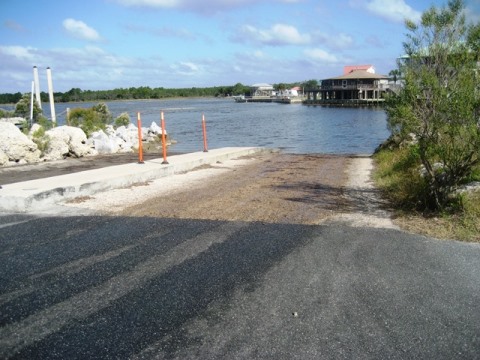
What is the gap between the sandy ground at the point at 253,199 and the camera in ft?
22.2

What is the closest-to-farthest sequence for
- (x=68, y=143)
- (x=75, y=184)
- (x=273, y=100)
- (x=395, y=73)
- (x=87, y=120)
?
(x=395, y=73) < (x=75, y=184) < (x=68, y=143) < (x=87, y=120) < (x=273, y=100)

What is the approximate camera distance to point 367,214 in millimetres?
6867

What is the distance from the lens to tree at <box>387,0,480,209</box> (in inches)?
252

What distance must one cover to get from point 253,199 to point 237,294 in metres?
4.05

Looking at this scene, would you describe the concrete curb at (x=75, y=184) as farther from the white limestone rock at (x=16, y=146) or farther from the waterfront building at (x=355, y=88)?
the waterfront building at (x=355, y=88)

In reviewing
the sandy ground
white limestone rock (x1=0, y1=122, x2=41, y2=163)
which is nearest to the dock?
white limestone rock (x1=0, y1=122, x2=41, y2=163)

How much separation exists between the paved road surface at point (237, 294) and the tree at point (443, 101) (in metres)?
1.64

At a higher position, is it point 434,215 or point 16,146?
point 16,146

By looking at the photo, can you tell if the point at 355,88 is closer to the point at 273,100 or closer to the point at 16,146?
the point at 273,100

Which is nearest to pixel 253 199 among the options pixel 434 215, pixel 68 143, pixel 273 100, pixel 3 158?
pixel 434 215

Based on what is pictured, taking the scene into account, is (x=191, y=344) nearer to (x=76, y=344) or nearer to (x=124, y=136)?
(x=76, y=344)

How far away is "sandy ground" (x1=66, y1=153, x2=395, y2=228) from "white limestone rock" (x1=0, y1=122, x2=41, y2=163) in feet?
18.9

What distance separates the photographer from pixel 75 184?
8.23m

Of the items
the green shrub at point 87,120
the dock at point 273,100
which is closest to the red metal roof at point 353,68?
the dock at point 273,100
